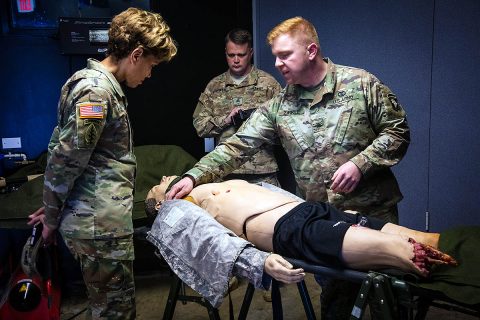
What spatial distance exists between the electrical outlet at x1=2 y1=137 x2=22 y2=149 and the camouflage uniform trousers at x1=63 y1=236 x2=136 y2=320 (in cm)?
187

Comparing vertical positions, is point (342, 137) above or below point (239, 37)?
below

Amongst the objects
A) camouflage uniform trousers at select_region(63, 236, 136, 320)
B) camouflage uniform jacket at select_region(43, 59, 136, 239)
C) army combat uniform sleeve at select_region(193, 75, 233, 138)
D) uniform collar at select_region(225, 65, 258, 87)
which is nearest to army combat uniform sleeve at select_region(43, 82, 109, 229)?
camouflage uniform jacket at select_region(43, 59, 136, 239)

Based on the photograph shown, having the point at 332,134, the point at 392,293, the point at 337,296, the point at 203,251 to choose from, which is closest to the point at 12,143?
the point at 203,251

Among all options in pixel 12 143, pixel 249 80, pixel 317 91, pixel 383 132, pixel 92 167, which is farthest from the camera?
pixel 12 143

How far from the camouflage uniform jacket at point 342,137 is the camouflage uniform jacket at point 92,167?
507 mm

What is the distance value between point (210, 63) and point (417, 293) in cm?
274

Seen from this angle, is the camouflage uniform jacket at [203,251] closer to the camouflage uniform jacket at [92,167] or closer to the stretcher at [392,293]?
the camouflage uniform jacket at [92,167]

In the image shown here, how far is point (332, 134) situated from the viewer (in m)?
2.24

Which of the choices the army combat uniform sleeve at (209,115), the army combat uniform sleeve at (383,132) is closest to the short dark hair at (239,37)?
the army combat uniform sleeve at (209,115)

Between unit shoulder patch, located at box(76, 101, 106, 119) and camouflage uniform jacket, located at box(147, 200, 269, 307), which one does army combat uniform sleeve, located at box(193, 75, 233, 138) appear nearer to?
camouflage uniform jacket, located at box(147, 200, 269, 307)

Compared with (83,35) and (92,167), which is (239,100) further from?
(92,167)

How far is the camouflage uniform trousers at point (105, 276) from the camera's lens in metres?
1.85

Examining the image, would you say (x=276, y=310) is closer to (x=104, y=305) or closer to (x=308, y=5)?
(x=104, y=305)

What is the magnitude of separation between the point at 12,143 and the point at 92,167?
1.97 meters
